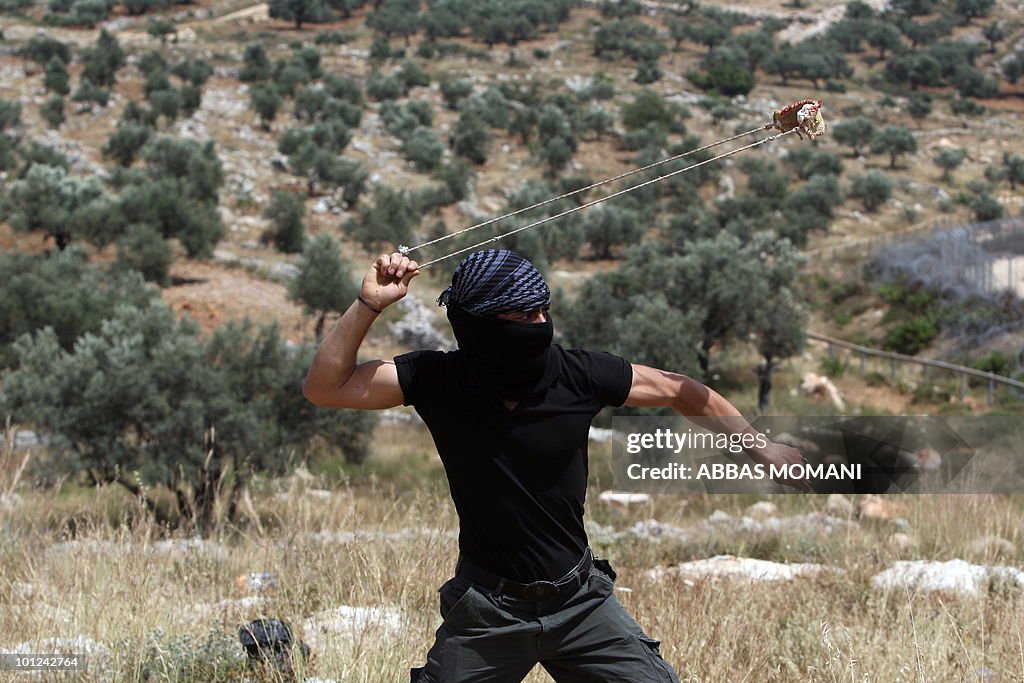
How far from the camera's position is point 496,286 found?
91.7 inches

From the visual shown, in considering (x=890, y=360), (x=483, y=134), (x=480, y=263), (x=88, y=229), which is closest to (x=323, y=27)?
(x=483, y=134)

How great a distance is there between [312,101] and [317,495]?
105 ft

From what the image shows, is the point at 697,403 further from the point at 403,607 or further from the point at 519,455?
the point at 403,607

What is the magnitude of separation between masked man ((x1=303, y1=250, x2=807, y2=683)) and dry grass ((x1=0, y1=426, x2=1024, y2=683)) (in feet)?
3.34

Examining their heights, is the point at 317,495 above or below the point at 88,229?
above

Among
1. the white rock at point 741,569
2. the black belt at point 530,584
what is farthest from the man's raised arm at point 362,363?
the white rock at point 741,569

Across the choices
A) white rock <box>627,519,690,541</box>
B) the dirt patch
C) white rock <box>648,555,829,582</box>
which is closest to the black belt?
white rock <box>648,555,829,582</box>

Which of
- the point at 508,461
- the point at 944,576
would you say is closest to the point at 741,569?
the point at 944,576

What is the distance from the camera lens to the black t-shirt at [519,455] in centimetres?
236

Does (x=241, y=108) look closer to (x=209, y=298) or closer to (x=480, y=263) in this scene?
(x=209, y=298)

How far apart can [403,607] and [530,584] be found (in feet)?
5.09

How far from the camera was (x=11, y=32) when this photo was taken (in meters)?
46.6

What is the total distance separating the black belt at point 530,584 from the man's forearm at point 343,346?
59 centimetres

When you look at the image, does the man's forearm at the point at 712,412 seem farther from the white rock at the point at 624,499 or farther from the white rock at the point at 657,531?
the white rock at the point at 624,499
